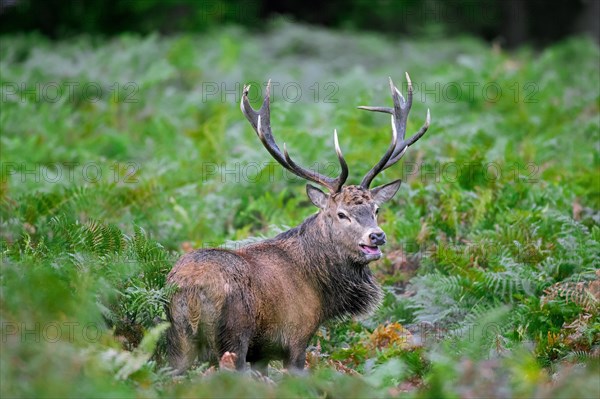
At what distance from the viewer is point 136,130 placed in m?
15.2

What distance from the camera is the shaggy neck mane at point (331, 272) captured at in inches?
287

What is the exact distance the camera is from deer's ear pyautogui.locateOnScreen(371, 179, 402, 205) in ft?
25.2

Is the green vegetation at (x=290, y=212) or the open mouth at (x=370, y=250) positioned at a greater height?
the open mouth at (x=370, y=250)

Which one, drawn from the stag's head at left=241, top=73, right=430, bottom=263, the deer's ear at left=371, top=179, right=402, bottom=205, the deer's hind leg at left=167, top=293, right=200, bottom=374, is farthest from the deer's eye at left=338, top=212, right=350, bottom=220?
the deer's hind leg at left=167, top=293, right=200, bottom=374

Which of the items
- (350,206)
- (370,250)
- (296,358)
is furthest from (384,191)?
(296,358)

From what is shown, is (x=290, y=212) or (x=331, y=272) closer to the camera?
(x=331, y=272)

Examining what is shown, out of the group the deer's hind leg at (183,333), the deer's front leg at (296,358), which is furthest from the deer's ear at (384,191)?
the deer's hind leg at (183,333)

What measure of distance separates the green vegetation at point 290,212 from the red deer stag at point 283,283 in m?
0.24

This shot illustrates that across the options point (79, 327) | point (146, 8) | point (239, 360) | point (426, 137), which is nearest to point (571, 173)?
point (426, 137)

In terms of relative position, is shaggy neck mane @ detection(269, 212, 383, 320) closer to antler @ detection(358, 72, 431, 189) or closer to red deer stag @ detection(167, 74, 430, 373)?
red deer stag @ detection(167, 74, 430, 373)

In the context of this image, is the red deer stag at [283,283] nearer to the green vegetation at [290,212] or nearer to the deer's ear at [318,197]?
the deer's ear at [318,197]

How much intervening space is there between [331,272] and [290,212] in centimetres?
293

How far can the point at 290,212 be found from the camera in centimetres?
1020

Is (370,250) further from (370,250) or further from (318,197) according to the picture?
(318,197)
